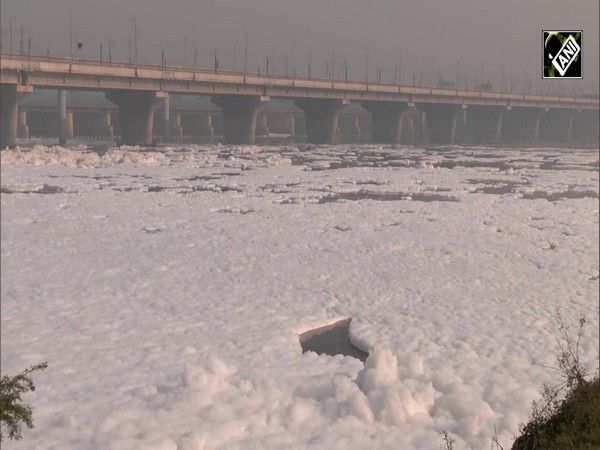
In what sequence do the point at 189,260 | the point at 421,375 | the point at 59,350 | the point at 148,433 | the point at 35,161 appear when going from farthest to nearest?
the point at 35,161 → the point at 189,260 → the point at 59,350 → the point at 421,375 → the point at 148,433

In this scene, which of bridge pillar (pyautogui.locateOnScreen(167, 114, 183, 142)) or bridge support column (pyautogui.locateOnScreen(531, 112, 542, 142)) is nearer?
bridge pillar (pyautogui.locateOnScreen(167, 114, 183, 142))

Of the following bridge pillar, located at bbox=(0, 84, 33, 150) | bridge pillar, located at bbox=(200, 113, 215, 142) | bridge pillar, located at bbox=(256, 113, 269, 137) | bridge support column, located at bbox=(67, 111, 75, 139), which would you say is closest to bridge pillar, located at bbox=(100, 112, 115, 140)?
bridge support column, located at bbox=(67, 111, 75, 139)

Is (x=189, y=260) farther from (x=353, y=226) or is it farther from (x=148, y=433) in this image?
(x=148, y=433)

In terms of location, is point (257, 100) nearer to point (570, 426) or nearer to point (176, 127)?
point (176, 127)

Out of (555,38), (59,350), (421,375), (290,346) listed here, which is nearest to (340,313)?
(290,346)

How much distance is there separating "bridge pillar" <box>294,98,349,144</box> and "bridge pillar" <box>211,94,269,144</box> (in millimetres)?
11172

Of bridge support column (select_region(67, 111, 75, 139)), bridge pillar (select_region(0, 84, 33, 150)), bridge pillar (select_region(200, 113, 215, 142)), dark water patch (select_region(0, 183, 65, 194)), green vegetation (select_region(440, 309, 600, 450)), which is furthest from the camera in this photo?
bridge pillar (select_region(200, 113, 215, 142))

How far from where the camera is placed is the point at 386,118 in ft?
358

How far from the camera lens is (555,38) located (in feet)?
34.3

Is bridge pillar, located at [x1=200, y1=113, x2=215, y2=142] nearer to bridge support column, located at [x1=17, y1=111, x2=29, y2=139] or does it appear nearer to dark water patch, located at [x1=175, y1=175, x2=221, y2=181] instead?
bridge support column, located at [x1=17, y1=111, x2=29, y2=139]

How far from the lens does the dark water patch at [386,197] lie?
29.6 meters

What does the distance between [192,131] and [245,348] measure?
138 metres

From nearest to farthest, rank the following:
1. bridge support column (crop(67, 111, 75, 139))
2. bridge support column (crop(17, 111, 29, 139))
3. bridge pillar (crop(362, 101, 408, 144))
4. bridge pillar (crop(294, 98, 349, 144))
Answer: bridge pillar (crop(294, 98, 349, 144)), bridge pillar (crop(362, 101, 408, 144)), bridge support column (crop(17, 111, 29, 139)), bridge support column (crop(67, 111, 75, 139))

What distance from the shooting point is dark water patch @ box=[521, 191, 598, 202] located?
102 ft
